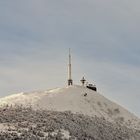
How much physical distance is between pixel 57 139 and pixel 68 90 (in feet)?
64.8

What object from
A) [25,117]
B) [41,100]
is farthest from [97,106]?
[25,117]

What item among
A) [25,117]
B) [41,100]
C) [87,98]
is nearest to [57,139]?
[25,117]

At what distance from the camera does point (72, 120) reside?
52.4 meters

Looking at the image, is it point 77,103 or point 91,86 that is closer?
point 77,103

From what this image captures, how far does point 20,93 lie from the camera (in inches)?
2517

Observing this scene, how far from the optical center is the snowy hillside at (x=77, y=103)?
58.4m

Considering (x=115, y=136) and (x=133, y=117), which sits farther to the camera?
(x=133, y=117)

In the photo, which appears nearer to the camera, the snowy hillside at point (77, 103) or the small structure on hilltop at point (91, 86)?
the snowy hillside at point (77, 103)

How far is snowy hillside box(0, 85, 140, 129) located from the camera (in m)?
58.4

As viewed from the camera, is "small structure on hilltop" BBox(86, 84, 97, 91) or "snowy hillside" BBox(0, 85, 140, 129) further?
"small structure on hilltop" BBox(86, 84, 97, 91)

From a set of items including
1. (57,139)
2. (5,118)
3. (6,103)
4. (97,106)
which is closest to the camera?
(57,139)

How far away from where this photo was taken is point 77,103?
199ft

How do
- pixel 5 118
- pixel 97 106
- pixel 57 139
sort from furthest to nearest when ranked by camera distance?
pixel 97 106, pixel 5 118, pixel 57 139

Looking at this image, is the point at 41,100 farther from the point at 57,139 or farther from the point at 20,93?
the point at 57,139
